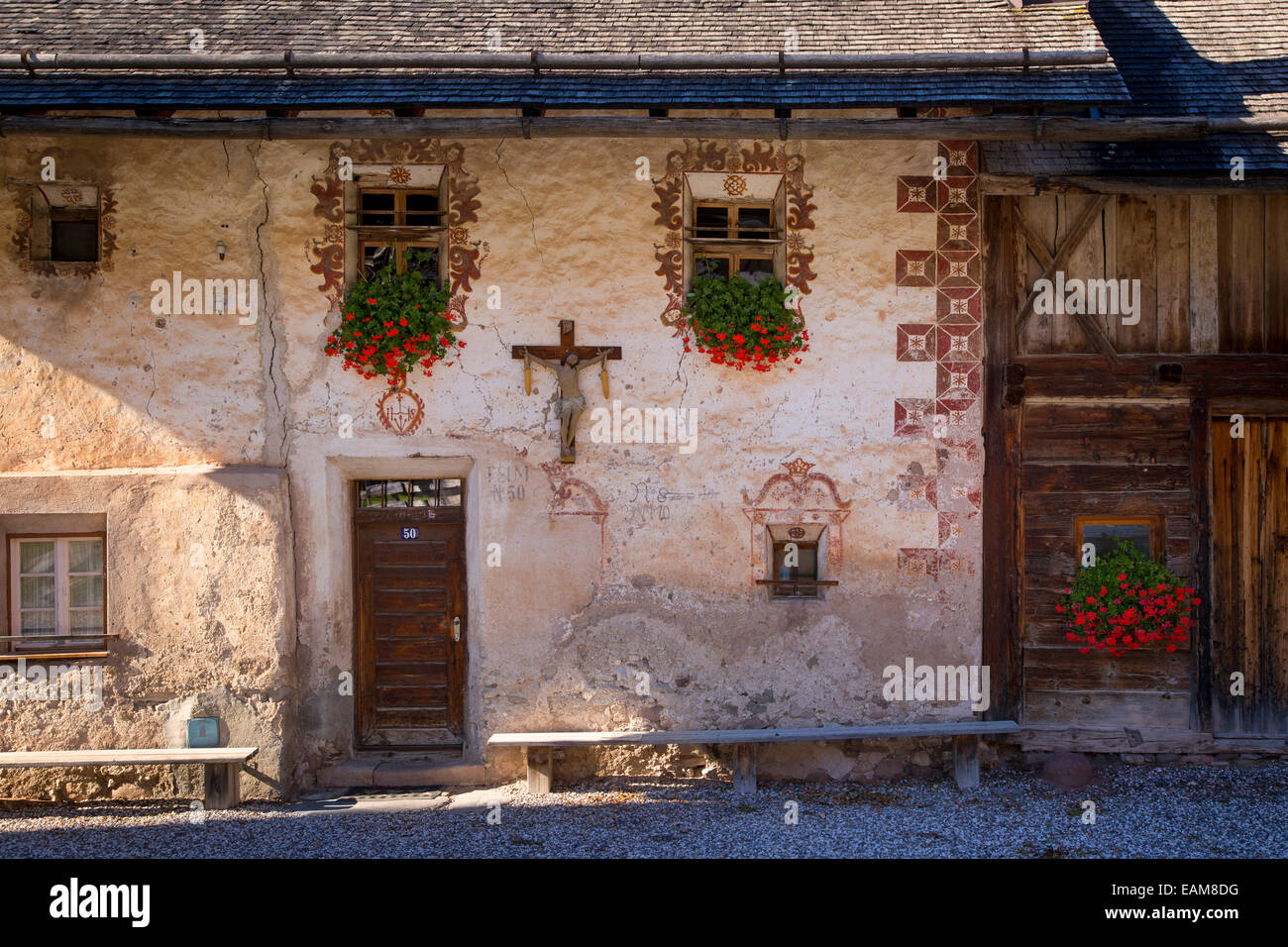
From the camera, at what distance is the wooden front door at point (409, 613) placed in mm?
7641

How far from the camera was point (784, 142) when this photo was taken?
749 cm

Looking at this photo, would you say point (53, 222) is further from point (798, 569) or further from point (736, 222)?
point (798, 569)

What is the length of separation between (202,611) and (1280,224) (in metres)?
7.91

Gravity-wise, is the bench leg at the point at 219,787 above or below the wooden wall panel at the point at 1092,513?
below

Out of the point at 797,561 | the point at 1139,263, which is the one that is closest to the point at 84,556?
the point at 797,561

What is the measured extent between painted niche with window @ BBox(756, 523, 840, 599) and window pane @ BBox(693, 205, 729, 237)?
2081mm

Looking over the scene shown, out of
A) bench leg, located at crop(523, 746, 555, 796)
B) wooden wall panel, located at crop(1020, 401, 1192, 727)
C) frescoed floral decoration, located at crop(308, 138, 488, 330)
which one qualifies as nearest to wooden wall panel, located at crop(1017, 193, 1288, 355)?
wooden wall panel, located at crop(1020, 401, 1192, 727)

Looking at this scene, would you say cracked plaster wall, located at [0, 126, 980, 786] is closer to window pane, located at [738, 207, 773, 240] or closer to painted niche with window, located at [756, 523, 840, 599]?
painted niche with window, located at [756, 523, 840, 599]

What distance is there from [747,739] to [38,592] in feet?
16.1

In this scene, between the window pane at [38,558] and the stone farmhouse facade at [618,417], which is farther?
the window pane at [38,558]

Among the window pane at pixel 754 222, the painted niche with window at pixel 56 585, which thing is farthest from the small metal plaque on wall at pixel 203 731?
the window pane at pixel 754 222

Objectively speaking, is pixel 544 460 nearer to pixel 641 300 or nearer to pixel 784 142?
pixel 641 300

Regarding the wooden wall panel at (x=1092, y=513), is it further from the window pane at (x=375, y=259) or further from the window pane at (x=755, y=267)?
the window pane at (x=375, y=259)

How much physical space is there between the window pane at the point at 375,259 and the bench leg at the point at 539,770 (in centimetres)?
343
